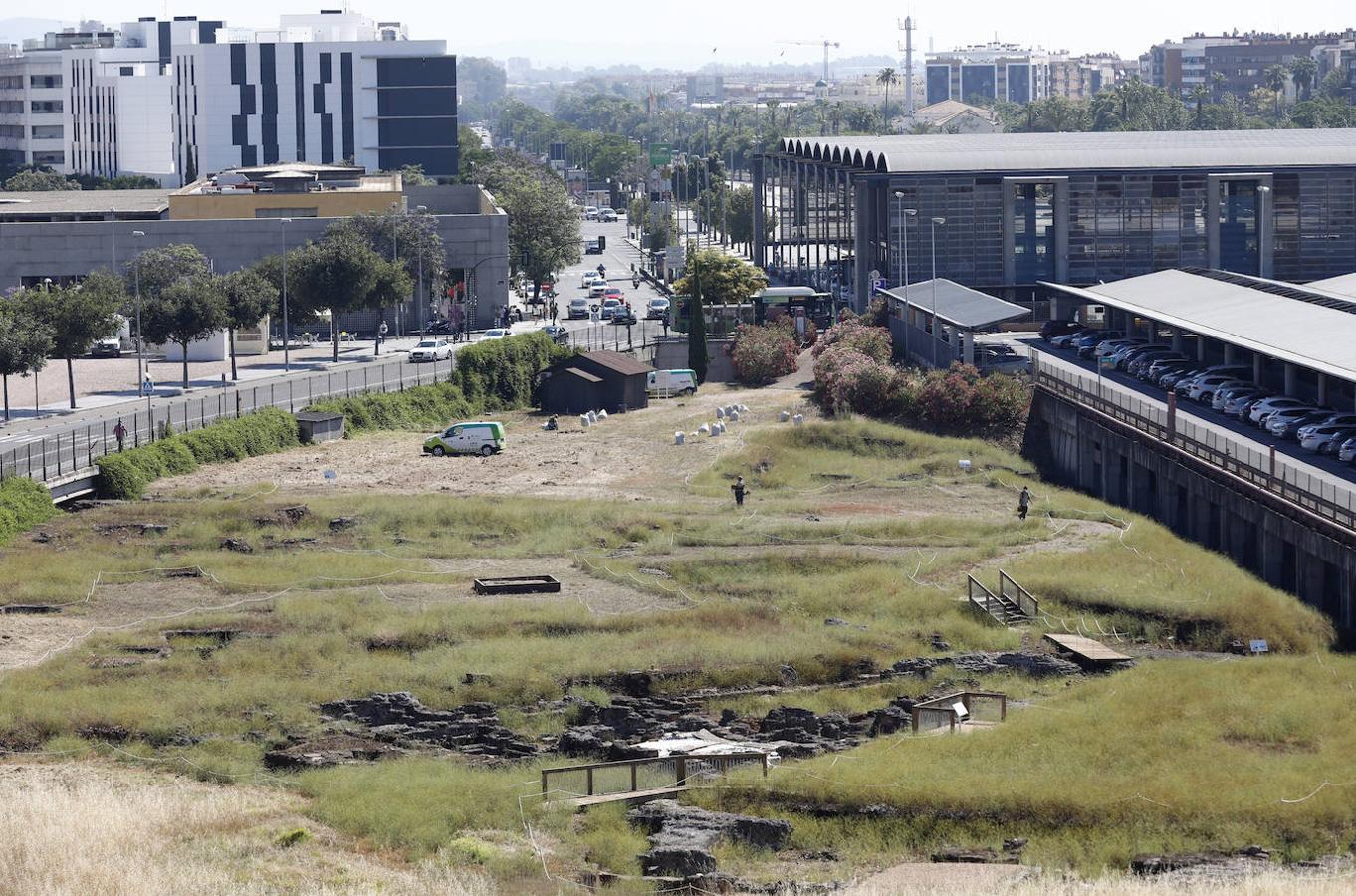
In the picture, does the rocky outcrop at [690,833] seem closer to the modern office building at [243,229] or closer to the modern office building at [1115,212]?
the modern office building at [1115,212]

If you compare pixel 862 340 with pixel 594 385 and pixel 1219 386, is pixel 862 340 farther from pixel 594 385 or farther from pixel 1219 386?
Answer: pixel 1219 386

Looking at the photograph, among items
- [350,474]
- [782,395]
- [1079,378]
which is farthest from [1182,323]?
[350,474]

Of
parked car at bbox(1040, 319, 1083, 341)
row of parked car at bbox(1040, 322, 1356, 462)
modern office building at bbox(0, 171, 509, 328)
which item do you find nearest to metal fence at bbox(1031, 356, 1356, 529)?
row of parked car at bbox(1040, 322, 1356, 462)

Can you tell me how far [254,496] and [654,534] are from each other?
1440cm

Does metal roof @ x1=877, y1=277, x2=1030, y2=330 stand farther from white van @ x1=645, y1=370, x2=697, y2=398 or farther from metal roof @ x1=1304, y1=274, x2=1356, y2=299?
metal roof @ x1=1304, y1=274, x2=1356, y2=299

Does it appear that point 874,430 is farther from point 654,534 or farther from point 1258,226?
point 1258,226

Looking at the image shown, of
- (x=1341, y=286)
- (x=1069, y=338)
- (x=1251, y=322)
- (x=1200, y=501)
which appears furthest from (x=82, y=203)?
(x=1200, y=501)

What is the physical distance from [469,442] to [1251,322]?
30.8 metres

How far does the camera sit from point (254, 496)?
6519 centimetres

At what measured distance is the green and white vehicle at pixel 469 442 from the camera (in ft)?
256

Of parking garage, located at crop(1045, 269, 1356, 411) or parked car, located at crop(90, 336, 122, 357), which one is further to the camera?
parked car, located at crop(90, 336, 122, 357)

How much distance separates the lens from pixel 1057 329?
95.2 metres

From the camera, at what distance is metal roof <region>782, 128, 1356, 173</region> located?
104062mm

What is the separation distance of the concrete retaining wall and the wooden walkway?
593 cm
